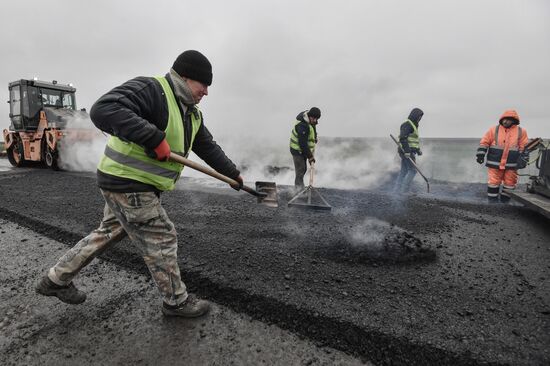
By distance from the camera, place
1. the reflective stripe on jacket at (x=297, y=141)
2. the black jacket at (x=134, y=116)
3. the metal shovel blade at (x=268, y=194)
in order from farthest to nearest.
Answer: the reflective stripe on jacket at (x=297, y=141)
the metal shovel blade at (x=268, y=194)
the black jacket at (x=134, y=116)

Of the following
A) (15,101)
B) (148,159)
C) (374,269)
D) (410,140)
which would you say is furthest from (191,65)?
(15,101)

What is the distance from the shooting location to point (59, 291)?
2.22 m

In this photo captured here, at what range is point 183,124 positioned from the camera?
214 centimetres

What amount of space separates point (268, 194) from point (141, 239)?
1.61 meters

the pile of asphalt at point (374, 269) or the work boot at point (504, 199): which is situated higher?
the work boot at point (504, 199)

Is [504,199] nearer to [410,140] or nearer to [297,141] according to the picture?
[410,140]

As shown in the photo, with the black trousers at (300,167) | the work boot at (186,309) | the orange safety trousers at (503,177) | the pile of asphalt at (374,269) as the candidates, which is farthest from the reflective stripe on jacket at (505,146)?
the work boot at (186,309)

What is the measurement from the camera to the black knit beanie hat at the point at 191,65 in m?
2.08

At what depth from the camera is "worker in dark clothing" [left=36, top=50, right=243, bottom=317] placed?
1829mm

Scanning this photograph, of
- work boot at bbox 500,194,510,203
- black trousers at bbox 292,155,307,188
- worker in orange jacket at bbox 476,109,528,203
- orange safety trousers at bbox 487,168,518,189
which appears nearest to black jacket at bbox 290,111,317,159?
black trousers at bbox 292,155,307,188

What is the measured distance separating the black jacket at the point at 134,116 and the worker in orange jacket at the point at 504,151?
20.9 feet

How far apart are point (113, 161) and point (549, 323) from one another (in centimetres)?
310

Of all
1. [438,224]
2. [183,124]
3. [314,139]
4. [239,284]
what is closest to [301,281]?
[239,284]

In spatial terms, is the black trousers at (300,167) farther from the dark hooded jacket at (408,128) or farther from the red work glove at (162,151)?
the red work glove at (162,151)
